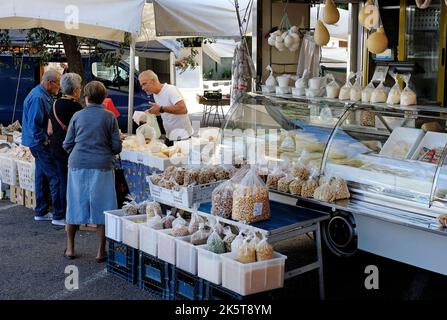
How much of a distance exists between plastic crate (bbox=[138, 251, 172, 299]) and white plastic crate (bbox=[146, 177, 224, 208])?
1.56 ft

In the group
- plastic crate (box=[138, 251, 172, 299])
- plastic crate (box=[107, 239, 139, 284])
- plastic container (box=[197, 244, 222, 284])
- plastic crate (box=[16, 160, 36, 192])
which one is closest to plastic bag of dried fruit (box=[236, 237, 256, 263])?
plastic container (box=[197, 244, 222, 284])

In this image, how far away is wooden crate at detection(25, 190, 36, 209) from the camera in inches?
306

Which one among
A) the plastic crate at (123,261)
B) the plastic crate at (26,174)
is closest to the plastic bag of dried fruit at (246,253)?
the plastic crate at (123,261)

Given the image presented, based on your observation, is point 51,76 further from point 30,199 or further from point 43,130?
point 30,199

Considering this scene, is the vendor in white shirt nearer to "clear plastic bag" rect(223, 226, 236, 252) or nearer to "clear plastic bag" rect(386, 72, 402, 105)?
"clear plastic bag" rect(386, 72, 402, 105)

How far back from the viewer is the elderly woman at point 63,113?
6.35 m

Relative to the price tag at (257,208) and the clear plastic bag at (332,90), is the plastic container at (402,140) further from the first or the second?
the price tag at (257,208)

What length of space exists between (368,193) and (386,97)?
0.89 metres

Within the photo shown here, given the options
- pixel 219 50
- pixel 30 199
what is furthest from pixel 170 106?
pixel 219 50

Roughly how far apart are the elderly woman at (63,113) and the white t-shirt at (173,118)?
1.16 m

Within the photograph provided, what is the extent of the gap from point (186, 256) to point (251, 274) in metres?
0.63
